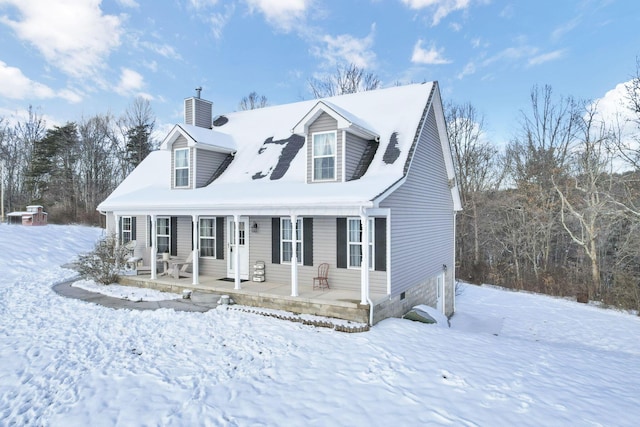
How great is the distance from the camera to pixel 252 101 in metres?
36.1

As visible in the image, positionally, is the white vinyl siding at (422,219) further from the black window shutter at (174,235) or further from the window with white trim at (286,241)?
the black window shutter at (174,235)

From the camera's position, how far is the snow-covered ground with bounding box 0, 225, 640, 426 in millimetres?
4840

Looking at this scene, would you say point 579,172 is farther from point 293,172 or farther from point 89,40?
point 89,40

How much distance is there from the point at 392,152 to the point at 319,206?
3367mm

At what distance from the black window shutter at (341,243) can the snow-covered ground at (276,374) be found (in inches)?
96.1

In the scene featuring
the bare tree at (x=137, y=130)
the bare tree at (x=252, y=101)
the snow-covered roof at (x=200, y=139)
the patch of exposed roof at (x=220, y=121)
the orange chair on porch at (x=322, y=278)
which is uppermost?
the bare tree at (x=252, y=101)

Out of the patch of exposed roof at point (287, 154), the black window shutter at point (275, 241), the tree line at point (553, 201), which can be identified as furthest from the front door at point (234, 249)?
the tree line at point (553, 201)

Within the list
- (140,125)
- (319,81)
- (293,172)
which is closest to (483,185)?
(319,81)

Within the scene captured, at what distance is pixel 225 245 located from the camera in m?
13.0

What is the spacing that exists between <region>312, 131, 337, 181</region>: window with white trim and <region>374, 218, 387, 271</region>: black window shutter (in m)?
2.03

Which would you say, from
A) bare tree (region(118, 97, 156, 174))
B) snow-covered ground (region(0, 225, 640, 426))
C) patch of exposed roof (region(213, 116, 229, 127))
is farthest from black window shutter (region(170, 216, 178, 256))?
bare tree (region(118, 97, 156, 174))

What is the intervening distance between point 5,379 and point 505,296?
66.2 ft

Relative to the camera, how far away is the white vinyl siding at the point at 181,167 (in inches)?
550

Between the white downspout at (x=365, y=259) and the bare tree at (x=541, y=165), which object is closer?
the white downspout at (x=365, y=259)
